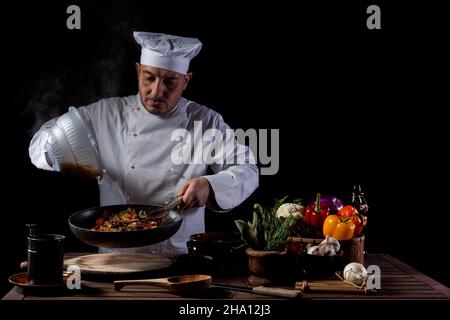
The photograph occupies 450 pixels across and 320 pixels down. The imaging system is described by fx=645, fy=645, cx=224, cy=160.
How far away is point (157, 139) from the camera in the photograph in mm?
4098

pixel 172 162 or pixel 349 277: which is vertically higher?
pixel 172 162

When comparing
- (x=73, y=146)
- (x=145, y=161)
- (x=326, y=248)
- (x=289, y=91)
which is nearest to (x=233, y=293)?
(x=326, y=248)

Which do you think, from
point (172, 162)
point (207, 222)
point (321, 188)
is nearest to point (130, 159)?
point (172, 162)

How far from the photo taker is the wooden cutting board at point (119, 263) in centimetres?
275

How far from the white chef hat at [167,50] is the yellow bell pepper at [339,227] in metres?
1.56

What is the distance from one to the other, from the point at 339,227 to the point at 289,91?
1749 mm

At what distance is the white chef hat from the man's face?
63 millimetres

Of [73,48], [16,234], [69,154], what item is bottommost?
[16,234]

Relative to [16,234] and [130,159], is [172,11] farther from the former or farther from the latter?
[16,234]

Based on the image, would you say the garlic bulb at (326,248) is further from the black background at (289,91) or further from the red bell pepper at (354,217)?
the black background at (289,91)

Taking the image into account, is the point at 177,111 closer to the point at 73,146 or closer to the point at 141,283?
the point at 73,146
